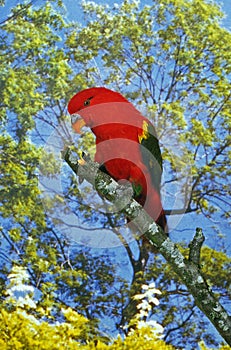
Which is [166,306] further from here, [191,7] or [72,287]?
[191,7]

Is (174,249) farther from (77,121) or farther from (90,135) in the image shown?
(90,135)

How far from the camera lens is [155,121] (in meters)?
2.98

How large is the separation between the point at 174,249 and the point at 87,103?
0.60 metres

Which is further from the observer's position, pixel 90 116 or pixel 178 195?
pixel 178 195

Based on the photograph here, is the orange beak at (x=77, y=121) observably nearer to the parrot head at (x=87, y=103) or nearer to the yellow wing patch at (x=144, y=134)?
the parrot head at (x=87, y=103)

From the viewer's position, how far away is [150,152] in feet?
4.22

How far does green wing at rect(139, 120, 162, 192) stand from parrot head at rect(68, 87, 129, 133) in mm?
98

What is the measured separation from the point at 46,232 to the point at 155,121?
2.63 feet

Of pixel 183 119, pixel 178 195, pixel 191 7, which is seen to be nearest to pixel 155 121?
pixel 183 119

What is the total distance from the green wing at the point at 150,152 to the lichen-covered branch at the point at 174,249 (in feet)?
1.87

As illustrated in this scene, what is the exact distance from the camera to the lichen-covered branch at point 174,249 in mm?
587

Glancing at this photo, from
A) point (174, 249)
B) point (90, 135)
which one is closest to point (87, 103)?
point (174, 249)

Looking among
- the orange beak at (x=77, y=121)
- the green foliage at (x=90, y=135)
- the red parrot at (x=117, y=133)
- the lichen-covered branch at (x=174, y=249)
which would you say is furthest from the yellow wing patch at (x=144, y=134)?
the green foliage at (x=90, y=135)

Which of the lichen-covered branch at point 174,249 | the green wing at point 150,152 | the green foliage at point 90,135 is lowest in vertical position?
the lichen-covered branch at point 174,249
